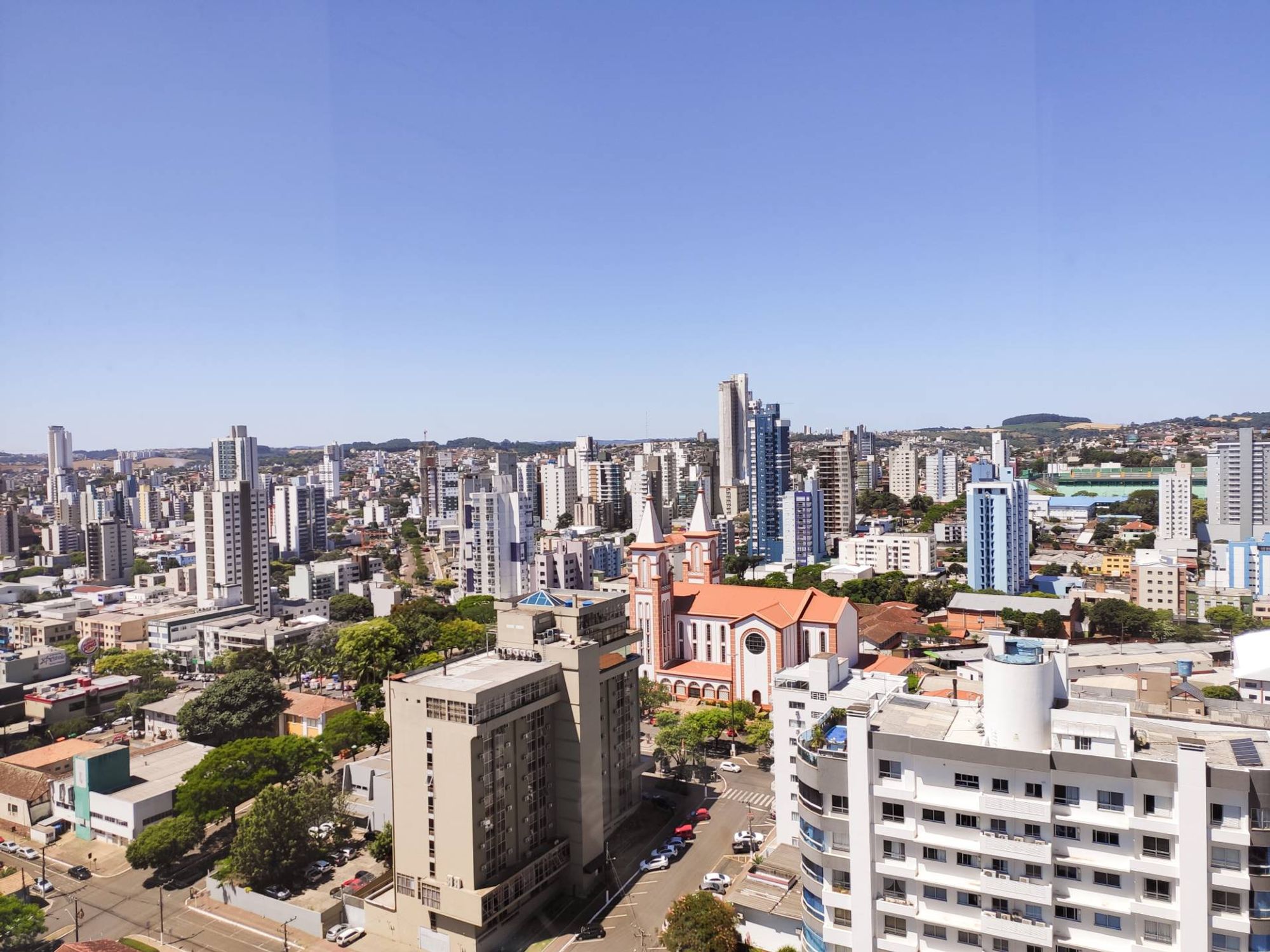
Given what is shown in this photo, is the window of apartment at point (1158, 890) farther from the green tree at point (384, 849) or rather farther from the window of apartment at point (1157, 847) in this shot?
the green tree at point (384, 849)

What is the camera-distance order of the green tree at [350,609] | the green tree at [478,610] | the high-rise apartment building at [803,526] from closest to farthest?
the green tree at [478,610] → the green tree at [350,609] → the high-rise apartment building at [803,526]

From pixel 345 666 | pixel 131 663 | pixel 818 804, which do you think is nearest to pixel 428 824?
pixel 818 804

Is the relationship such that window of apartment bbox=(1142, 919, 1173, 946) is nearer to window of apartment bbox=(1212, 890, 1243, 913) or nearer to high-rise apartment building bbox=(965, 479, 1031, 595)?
window of apartment bbox=(1212, 890, 1243, 913)

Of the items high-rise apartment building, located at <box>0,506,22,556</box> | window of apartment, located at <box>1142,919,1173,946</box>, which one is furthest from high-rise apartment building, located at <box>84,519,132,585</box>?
window of apartment, located at <box>1142,919,1173,946</box>

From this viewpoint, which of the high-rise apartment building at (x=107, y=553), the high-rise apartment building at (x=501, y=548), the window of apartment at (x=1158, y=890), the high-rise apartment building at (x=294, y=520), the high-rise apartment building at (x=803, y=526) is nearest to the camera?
the window of apartment at (x=1158, y=890)

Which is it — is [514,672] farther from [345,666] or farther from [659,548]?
[345,666]

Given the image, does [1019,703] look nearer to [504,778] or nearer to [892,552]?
[504,778]

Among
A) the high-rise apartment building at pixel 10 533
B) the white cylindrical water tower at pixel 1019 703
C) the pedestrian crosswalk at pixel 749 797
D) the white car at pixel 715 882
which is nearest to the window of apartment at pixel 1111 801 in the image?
the white cylindrical water tower at pixel 1019 703
